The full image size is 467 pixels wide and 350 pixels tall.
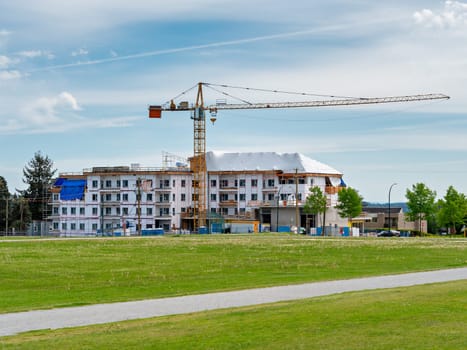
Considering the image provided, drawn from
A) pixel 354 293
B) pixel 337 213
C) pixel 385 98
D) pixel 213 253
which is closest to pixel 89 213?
pixel 337 213

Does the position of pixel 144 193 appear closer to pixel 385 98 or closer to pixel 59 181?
pixel 59 181

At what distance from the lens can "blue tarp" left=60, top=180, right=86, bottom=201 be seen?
154 metres

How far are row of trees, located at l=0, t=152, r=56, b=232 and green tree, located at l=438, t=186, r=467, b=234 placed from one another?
84.7 metres

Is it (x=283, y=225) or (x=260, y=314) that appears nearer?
(x=260, y=314)

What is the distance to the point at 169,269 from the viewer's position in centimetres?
3694

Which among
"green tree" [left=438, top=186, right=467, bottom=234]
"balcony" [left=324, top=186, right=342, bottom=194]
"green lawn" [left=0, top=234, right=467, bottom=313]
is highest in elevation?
"balcony" [left=324, top=186, right=342, bottom=194]

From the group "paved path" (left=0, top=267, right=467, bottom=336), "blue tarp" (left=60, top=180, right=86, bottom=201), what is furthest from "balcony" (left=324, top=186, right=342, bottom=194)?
"paved path" (left=0, top=267, right=467, bottom=336)

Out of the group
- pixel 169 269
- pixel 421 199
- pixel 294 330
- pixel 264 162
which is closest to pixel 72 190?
pixel 264 162

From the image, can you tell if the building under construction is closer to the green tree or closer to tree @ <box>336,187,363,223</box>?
tree @ <box>336,187,363,223</box>

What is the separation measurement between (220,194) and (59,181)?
32590mm

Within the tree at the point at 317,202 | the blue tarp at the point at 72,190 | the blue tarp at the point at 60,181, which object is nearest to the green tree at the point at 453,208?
the tree at the point at 317,202

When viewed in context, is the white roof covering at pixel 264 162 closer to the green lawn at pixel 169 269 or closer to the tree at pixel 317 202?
the tree at pixel 317 202

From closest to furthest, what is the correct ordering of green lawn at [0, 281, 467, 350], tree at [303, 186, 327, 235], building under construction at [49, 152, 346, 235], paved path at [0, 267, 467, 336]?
1. green lawn at [0, 281, 467, 350]
2. paved path at [0, 267, 467, 336]
3. tree at [303, 186, 327, 235]
4. building under construction at [49, 152, 346, 235]

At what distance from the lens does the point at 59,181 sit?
157250 mm
